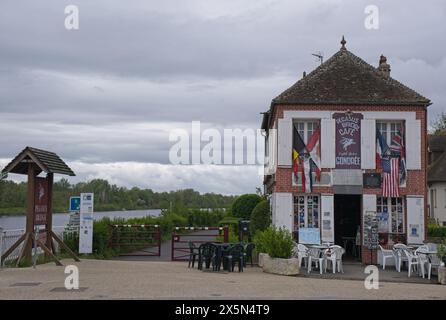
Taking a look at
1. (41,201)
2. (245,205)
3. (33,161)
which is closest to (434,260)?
(41,201)

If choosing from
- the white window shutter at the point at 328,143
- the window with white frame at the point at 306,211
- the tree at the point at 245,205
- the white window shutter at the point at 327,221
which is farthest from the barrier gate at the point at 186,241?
the tree at the point at 245,205

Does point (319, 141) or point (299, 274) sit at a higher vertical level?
point (319, 141)

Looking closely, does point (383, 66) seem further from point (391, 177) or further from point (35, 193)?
point (35, 193)

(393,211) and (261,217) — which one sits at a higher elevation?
(393,211)

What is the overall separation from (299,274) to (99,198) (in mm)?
58867

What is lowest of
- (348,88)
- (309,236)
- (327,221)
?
(309,236)

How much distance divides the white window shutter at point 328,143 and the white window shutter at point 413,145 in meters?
2.69

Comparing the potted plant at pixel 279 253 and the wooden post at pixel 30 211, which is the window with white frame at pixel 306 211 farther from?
the wooden post at pixel 30 211

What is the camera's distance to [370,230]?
67.6 feet

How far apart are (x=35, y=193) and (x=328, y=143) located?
33.3 ft

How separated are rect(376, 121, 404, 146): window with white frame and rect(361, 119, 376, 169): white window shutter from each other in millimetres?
436

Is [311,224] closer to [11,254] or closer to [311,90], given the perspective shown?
[311,90]

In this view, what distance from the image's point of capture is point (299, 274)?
17531 millimetres
